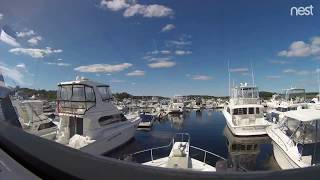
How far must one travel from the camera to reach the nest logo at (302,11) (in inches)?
39.9

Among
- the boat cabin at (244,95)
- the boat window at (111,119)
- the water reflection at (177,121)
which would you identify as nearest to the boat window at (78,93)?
the boat window at (111,119)

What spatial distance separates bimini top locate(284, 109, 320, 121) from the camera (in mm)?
1095

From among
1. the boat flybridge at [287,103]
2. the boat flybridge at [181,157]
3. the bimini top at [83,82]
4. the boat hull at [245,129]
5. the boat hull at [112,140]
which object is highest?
the bimini top at [83,82]

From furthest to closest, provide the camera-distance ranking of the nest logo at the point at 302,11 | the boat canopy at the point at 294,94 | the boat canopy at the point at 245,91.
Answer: the boat canopy at the point at 245,91
the boat canopy at the point at 294,94
the nest logo at the point at 302,11

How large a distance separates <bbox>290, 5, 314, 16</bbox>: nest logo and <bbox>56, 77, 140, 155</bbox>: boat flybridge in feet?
2.02

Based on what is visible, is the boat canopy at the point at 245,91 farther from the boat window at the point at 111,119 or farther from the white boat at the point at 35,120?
the white boat at the point at 35,120

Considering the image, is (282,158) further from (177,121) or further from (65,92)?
(65,92)

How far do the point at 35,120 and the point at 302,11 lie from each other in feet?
3.32

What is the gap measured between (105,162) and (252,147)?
0.62m

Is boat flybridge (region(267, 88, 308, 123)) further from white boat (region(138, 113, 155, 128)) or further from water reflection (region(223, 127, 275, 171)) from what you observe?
white boat (region(138, 113, 155, 128))

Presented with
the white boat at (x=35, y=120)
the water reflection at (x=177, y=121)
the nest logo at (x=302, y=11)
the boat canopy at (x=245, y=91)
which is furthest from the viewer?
the water reflection at (x=177, y=121)

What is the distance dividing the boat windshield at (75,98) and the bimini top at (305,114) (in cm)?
67

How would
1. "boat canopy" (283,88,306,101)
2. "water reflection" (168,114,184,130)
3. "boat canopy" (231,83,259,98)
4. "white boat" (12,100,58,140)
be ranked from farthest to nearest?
"water reflection" (168,114,184,130)
"white boat" (12,100,58,140)
"boat canopy" (231,83,259,98)
"boat canopy" (283,88,306,101)

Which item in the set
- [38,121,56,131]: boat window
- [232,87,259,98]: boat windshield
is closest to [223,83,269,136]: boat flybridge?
[232,87,259,98]: boat windshield
